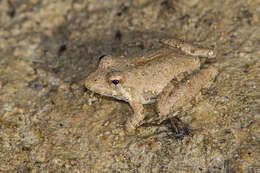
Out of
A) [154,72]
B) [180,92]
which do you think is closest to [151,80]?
[154,72]

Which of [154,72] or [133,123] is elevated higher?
[154,72]

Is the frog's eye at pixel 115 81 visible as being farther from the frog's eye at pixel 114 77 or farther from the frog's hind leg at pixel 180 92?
the frog's hind leg at pixel 180 92

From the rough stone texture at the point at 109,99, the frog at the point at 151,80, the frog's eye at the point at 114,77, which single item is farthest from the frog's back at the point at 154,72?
the rough stone texture at the point at 109,99

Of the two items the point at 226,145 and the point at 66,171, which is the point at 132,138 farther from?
the point at 226,145

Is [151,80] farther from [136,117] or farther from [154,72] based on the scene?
[136,117]

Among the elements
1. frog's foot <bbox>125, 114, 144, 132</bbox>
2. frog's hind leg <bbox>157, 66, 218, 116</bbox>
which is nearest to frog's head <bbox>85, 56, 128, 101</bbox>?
frog's foot <bbox>125, 114, 144, 132</bbox>

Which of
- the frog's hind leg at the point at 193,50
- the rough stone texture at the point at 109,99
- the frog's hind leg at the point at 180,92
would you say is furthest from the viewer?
the frog's hind leg at the point at 193,50
